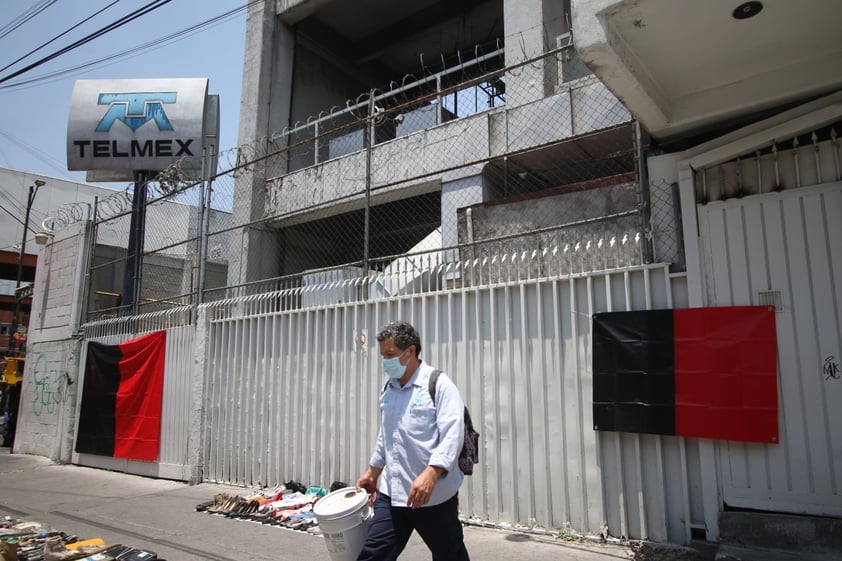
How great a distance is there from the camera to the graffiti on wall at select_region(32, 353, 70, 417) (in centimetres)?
1088

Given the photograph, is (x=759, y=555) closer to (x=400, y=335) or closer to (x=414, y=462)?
(x=414, y=462)

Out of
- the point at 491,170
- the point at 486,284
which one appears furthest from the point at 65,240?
the point at 486,284

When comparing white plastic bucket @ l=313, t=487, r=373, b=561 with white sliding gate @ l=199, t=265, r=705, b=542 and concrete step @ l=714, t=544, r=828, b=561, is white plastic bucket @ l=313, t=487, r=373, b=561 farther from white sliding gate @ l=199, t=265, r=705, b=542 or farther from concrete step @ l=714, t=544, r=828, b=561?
concrete step @ l=714, t=544, r=828, b=561

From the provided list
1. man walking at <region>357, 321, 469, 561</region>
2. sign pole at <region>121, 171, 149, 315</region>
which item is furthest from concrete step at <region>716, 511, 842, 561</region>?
sign pole at <region>121, 171, 149, 315</region>

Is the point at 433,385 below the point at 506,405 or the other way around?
the other way around

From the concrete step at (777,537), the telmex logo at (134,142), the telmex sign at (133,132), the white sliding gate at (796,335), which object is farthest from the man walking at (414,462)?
the telmex logo at (134,142)

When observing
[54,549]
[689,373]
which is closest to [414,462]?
[689,373]

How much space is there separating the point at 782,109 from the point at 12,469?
40.5 ft

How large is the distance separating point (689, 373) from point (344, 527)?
111 inches

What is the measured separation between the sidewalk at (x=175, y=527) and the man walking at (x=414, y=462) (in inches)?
67.6

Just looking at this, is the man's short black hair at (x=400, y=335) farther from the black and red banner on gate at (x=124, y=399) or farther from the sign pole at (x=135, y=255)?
the sign pole at (x=135, y=255)

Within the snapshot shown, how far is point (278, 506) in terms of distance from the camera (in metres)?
6.02

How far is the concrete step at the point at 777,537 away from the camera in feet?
12.0

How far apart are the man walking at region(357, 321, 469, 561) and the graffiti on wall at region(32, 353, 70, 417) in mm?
10010
